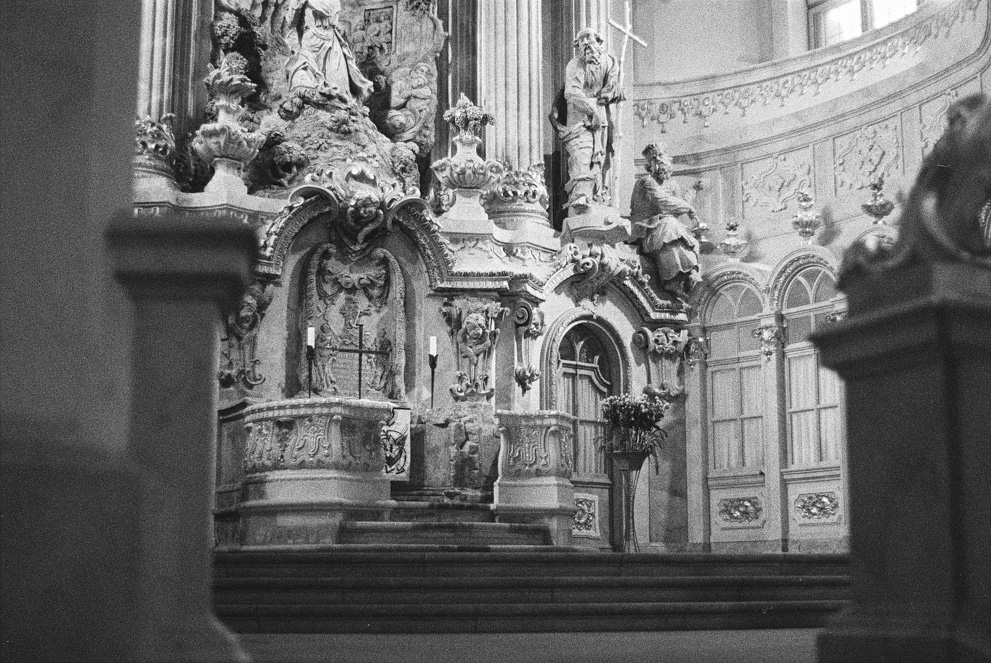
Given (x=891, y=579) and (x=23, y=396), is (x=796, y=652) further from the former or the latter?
(x=23, y=396)

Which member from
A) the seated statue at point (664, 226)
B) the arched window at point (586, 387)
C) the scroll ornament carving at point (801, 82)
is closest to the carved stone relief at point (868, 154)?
the scroll ornament carving at point (801, 82)

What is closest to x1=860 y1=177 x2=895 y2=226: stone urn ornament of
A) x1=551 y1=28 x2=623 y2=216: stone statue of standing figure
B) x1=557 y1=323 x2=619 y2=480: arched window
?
x1=551 y1=28 x2=623 y2=216: stone statue of standing figure

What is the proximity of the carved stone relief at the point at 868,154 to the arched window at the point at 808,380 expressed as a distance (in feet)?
3.56

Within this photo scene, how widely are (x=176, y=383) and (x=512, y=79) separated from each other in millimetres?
11325

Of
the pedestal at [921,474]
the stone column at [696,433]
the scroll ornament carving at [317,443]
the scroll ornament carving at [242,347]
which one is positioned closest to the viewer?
the pedestal at [921,474]

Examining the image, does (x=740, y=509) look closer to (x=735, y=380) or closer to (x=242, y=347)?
(x=735, y=380)

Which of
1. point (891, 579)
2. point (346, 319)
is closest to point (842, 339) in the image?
point (891, 579)

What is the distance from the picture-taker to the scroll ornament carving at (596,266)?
45.1 ft

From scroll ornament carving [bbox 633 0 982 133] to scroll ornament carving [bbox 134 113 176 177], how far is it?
632 cm

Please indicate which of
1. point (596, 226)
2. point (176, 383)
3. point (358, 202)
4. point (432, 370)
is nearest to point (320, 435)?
point (432, 370)

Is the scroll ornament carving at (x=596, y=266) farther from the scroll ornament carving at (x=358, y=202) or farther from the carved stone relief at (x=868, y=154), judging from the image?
the carved stone relief at (x=868, y=154)

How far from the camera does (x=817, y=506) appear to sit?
1345cm

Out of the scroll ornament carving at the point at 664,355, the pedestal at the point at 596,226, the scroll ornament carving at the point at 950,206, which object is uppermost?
the pedestal at the point at 596,226

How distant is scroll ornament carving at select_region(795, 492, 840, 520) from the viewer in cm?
1327
